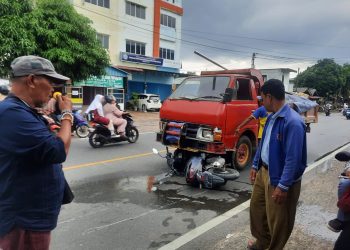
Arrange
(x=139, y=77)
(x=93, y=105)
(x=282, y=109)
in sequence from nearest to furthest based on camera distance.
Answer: (x=282, y=109) → (x=93, y=105) → (x=139, y=77)

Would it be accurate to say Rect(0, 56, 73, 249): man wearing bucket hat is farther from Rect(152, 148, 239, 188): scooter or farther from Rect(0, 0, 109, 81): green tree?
Rect(0, 0, 109, 81): green tree

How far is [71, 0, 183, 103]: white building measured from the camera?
102 ft

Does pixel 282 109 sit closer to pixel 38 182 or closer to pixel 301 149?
pixel 301 149

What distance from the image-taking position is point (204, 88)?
26.1 ft

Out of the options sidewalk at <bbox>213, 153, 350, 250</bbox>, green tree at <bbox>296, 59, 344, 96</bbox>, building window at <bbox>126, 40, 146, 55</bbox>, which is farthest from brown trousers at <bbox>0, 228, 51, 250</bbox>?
green tree at <bbox>296, 59, 344, 96</bbox>

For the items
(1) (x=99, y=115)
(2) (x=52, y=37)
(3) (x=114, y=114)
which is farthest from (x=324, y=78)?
(1) (x=99, y=115)

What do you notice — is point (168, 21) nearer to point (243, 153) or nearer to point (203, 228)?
point (243, 153)

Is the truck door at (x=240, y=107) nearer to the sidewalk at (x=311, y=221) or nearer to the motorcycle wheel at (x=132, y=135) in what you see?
the sidewalk at (x=311, y=221)

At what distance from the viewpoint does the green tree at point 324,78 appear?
56375mm

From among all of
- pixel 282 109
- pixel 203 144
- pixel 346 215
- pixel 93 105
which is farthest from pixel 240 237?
pixel 93 105

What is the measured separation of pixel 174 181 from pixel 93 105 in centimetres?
488

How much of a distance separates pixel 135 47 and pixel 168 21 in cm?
575

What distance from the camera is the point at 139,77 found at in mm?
34906

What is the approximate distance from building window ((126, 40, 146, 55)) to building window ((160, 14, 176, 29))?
4.04 metres
